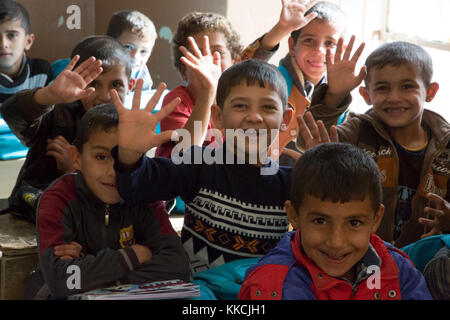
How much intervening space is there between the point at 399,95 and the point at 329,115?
0.82 ft

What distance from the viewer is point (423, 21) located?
2676mm

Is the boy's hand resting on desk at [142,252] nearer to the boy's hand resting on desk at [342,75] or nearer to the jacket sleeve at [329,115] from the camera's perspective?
the jacket sleeve at [329,115]

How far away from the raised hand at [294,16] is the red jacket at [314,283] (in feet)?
3.82

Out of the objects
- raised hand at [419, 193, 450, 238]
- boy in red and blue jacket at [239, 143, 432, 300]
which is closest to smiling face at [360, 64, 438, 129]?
raised hand at [419, 193, 450, 238]

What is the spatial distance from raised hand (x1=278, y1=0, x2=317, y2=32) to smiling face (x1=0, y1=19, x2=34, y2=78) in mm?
1585

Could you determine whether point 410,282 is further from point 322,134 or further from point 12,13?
point 12,13

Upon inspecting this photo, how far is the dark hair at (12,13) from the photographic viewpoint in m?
3.13

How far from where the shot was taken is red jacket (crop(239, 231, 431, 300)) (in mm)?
1264

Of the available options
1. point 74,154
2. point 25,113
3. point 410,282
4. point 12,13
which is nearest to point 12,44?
point 12,13

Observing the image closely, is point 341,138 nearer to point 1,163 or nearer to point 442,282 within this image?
point 442,282

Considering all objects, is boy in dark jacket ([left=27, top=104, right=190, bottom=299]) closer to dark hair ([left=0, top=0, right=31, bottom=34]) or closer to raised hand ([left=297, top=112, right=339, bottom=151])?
raised hand ([left=297, top=112, right=339, bottom=151])

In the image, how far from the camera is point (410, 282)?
131 centimetres

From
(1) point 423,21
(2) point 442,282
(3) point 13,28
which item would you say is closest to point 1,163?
(3) point 13,28

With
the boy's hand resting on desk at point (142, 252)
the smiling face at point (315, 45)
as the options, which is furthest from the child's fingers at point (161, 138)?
the smiling face at point (315, 45)
